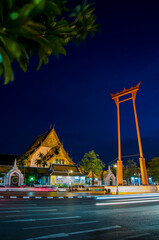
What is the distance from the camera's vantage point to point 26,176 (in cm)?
5116

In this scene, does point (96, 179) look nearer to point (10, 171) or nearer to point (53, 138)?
point (53, 138)

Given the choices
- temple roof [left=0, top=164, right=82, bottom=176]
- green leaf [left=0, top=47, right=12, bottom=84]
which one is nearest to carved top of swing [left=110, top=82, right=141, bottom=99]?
green leaf [left=0, top=47, right=12, bottom=84]

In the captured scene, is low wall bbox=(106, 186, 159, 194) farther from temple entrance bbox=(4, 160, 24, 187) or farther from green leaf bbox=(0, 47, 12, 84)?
temple entrance bbox=(4, 160, 24, 187)

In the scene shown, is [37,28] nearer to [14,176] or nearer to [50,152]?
[14,176]

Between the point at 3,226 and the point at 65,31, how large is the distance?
6640mm

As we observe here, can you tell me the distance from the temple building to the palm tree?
45.4 m

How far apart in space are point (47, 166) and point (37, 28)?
5492cm

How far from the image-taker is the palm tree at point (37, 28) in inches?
70.1

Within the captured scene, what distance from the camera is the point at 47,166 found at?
54.4 metres

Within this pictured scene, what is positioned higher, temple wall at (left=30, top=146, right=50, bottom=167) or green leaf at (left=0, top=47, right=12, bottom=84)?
temple wall at (left=30, top=146, right=50, bottom=167)

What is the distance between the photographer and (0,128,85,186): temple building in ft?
162

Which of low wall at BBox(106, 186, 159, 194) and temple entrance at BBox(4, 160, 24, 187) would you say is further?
temple entrance at BBox(4, 160, 24, 187)

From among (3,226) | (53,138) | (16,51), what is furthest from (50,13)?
(53,138)

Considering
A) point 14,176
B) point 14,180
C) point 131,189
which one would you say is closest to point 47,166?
point 14,180
